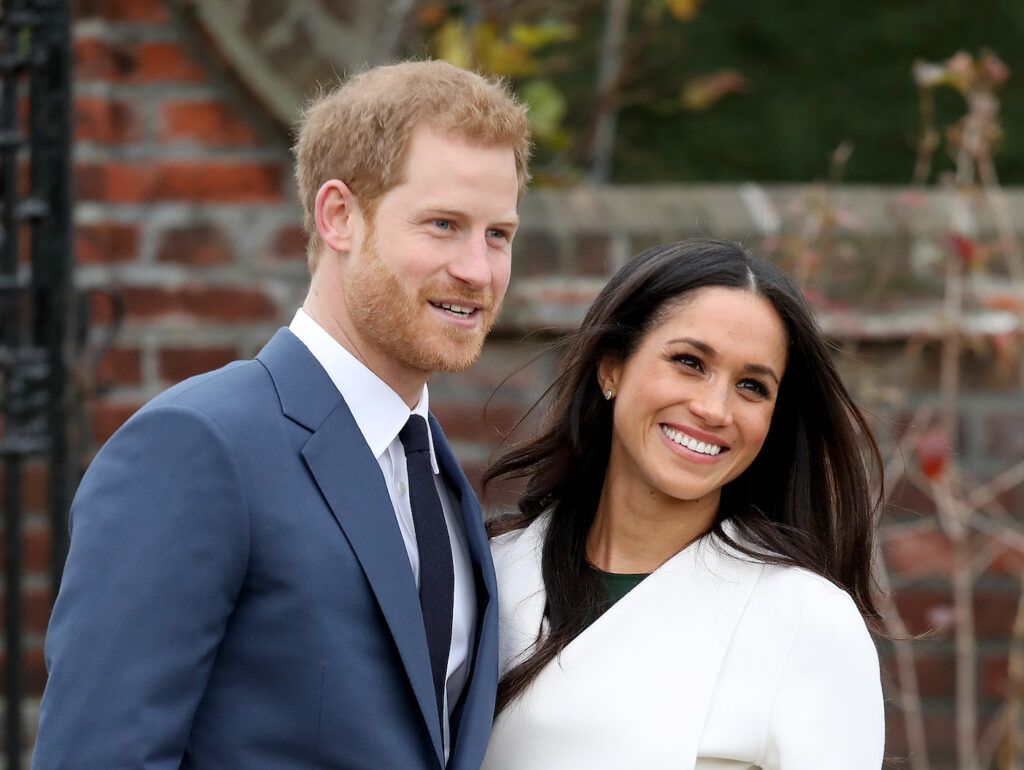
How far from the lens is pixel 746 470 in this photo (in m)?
2.73

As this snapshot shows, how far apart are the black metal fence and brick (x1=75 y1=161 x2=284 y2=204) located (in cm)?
34

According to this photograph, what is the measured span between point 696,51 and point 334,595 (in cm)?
448

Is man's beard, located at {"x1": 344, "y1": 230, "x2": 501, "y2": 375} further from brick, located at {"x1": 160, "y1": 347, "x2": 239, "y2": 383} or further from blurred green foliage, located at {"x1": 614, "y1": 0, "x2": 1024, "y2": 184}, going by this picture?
blurred green foliage, located at {"x1": 614, "y1": 0, "x2": 1024, "y2": 184}

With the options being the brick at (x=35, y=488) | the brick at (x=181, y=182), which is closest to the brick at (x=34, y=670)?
the brick at (x=35, y=488)

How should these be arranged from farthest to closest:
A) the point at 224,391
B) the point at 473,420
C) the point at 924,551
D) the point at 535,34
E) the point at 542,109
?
the point at 542,109
the point at 535,34
the point at 924,551
the point at 473,420
the point at 224,391

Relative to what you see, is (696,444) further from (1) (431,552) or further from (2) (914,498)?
(2) (914,498)

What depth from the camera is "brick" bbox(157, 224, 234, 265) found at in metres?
3.77

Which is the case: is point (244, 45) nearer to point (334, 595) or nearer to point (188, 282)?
point (188, 282)

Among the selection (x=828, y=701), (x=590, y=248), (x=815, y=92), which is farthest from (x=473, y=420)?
(x=815, y=92)

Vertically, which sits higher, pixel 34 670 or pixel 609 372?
pixel 609 372

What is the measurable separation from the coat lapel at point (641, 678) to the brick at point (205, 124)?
1779 millimetres

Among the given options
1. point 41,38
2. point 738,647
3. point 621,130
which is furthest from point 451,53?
point 738,647

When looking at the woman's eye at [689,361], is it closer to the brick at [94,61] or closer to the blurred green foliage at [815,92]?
the brick at [94,61]

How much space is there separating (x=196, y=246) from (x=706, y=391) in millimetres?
1767
